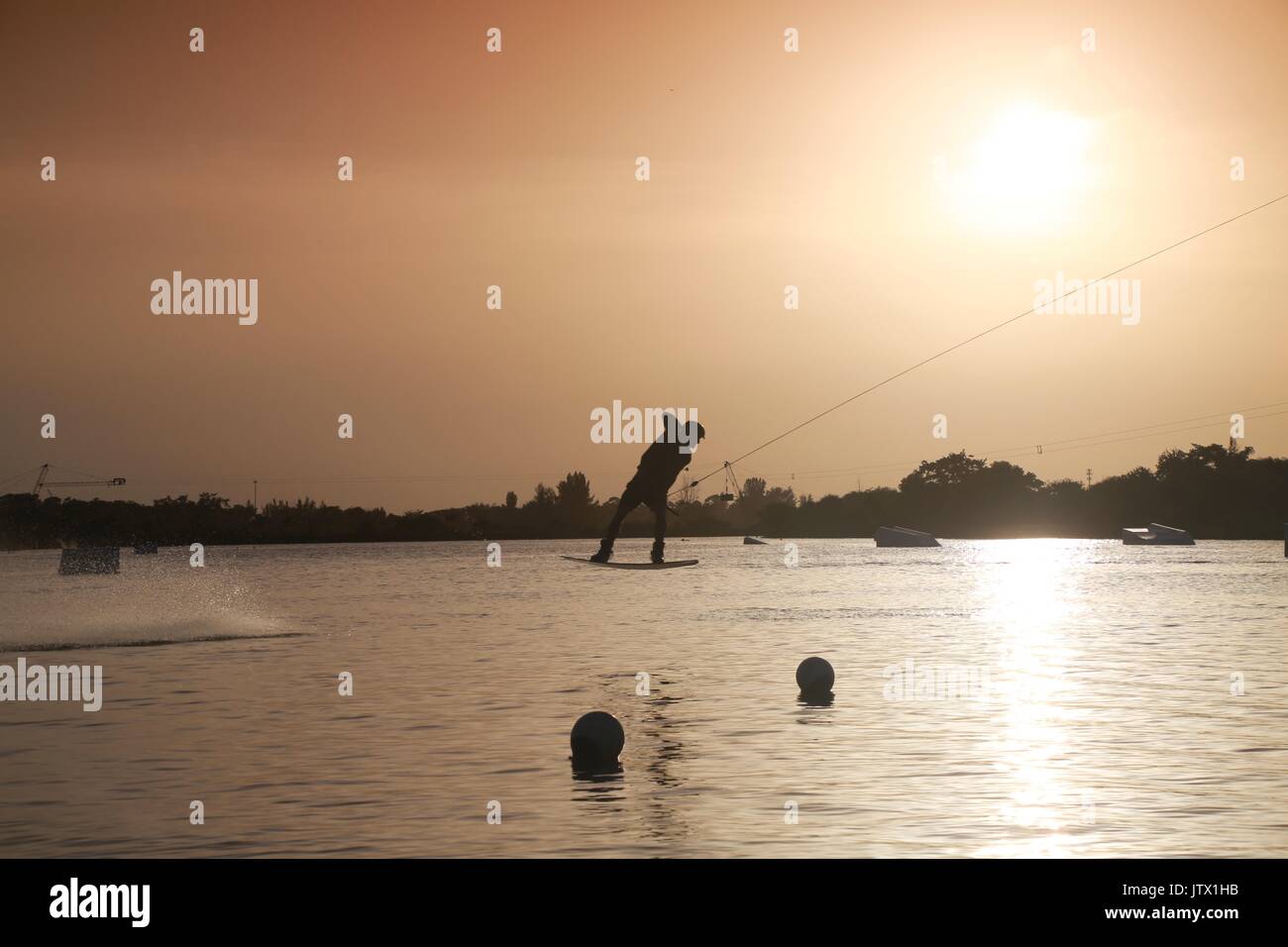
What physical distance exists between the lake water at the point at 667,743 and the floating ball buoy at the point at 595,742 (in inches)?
15.6

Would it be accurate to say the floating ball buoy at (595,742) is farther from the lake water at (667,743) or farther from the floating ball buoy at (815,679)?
the floating ball buoy at (815,679)

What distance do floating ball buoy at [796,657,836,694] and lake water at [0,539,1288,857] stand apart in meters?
0.43

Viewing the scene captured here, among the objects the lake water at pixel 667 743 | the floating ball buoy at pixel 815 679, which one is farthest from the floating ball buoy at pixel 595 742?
the floating ball buoy at pixel 815 679

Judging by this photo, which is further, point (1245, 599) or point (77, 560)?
point (77, 560)

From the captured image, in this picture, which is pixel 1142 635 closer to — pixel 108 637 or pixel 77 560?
pixel 108 637

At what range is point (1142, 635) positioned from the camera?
Result: 47250 mm

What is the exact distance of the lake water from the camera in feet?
49.9

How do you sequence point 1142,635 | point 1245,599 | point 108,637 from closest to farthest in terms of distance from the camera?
1. point 1142,635
2. point 108,637
3. point 1245,599

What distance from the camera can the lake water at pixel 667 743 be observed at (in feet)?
49.9

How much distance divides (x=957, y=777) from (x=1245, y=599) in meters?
60.5

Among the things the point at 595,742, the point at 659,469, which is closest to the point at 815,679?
the point at 659,469

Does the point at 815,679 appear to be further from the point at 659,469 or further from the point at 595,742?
the point at 595,742
